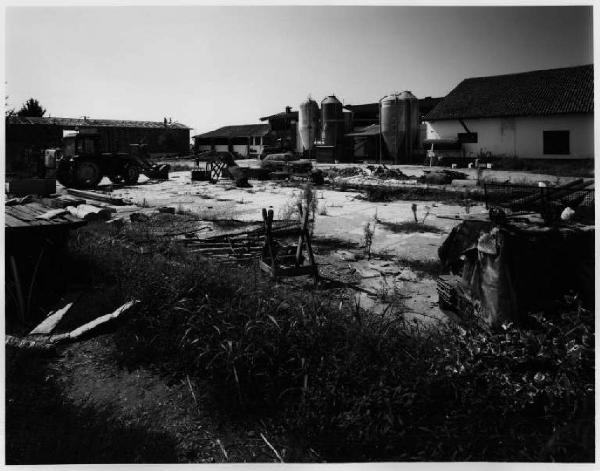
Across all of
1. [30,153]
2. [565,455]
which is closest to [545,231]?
[565,455]

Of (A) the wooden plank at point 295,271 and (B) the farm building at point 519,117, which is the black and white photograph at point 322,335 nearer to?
(A) the wooden plank at point 295,271

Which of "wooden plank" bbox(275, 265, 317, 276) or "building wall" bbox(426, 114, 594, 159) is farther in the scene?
"building wall" bbox(426, 114, 594, 159)

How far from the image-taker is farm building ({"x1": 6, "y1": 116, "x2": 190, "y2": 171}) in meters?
28.0

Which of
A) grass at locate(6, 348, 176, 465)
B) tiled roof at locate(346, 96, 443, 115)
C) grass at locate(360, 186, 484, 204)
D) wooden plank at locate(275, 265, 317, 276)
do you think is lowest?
grass at locate(6, 348, 176, 465)

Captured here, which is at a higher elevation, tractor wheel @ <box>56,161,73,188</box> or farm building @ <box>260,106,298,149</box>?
farm building @ <box>260,106,298,149</box>

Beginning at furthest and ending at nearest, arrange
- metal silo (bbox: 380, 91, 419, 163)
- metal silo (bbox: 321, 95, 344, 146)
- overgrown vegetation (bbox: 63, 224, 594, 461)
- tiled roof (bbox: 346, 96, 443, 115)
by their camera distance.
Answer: tiled roof (bbox: 346, 96, 443, 115), metal silo (bbox: 321, 95, 344, 146), metal silo (bbox: 380, 91, 419, 163), overgrown vegetation (bbox: 63, 224, 594, 461)

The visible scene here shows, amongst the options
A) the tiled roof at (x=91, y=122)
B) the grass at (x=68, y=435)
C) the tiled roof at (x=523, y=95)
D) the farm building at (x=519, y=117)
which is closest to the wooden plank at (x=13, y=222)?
the grass at (x=68, y=435)

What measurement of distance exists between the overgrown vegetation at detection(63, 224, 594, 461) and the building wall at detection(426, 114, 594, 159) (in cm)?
2317

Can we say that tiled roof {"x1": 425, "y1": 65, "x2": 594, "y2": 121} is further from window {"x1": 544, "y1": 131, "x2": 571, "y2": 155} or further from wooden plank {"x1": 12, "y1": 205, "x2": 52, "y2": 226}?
wooden plank {"x1": 12, "y1": 205, "x2": 52, "y2": 226}

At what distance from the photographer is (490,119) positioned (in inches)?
1008

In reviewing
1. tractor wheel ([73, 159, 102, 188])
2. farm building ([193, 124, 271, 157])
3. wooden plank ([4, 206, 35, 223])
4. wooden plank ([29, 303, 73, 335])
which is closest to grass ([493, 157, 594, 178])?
tractor wheel ([73, 159, 102, 188])

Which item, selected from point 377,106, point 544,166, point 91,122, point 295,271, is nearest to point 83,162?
point 295,271

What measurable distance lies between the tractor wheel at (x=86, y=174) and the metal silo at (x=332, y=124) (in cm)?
1857

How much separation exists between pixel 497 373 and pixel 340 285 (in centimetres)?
270
